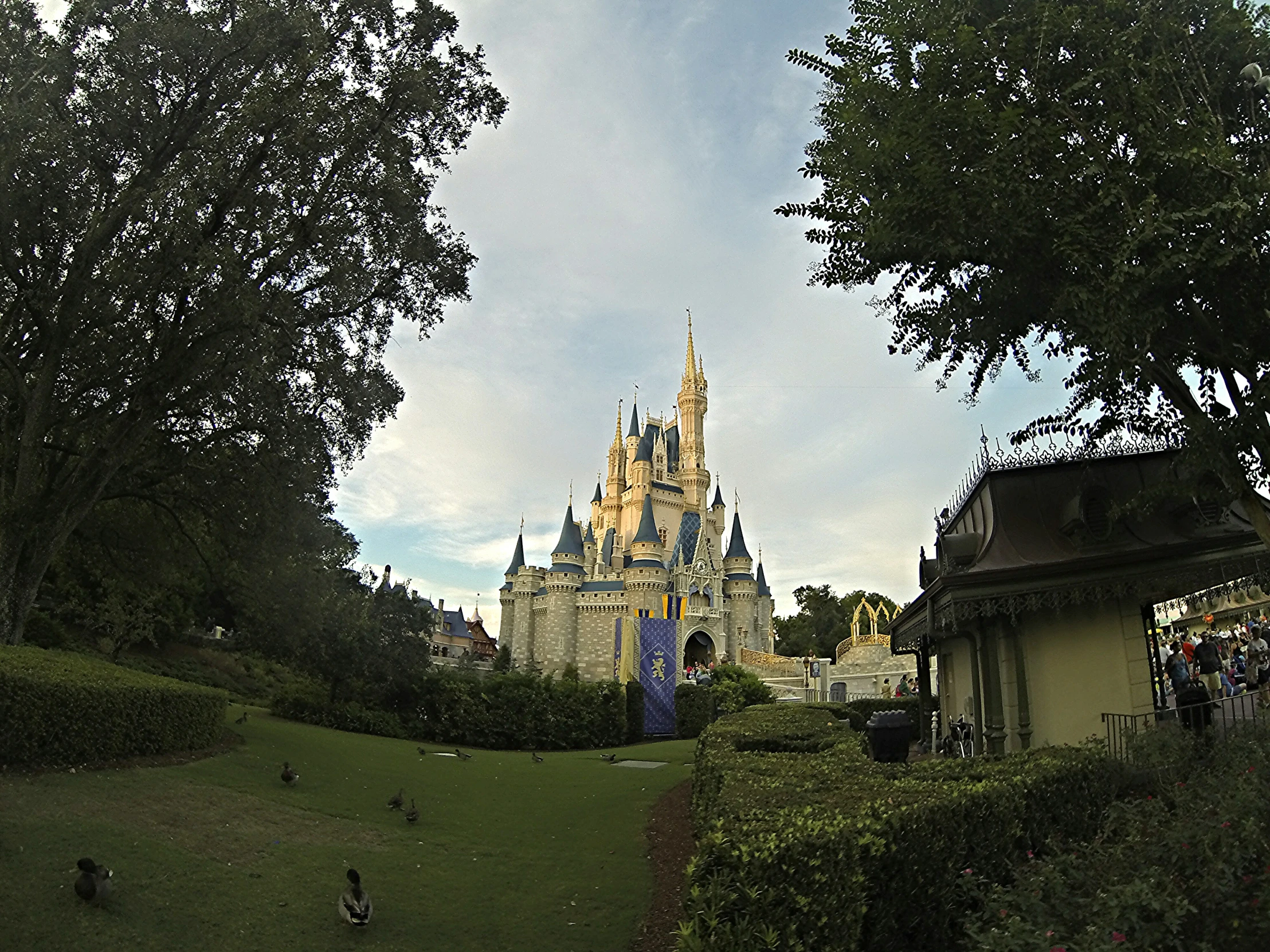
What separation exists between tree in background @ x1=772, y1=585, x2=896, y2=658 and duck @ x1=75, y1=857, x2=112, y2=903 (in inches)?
2759

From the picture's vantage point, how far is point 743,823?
4.59m

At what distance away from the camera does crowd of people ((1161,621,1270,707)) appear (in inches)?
464

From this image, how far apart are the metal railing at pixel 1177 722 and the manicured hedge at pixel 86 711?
41.7ft

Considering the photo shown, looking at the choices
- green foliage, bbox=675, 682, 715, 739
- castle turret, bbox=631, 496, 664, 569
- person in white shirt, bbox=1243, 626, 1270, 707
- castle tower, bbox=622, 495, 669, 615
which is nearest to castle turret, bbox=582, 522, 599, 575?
castle tower, bbox=622, 495, 669, 615

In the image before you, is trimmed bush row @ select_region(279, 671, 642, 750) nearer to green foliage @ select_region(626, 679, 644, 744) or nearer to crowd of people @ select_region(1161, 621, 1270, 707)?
green foliage @ select_region(626, 679, 644, 744)

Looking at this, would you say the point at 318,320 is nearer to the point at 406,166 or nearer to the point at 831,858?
the point at 406,166

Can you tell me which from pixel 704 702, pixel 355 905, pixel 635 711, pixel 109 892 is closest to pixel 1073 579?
pixel 355 905

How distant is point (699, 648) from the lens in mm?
75000

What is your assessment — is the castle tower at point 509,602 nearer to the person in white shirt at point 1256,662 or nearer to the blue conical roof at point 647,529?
the blue conical roof at point 647,529

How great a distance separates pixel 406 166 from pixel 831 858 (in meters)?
13.8

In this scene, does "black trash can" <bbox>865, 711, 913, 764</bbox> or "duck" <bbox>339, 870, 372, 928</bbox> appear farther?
"black trash can" <bbox>865, 711, 913, 764</bbox>

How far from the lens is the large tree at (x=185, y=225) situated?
1249cm

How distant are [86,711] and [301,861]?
489cm

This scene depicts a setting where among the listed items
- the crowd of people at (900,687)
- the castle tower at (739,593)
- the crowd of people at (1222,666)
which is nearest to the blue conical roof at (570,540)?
the castle tower at (739,593)
